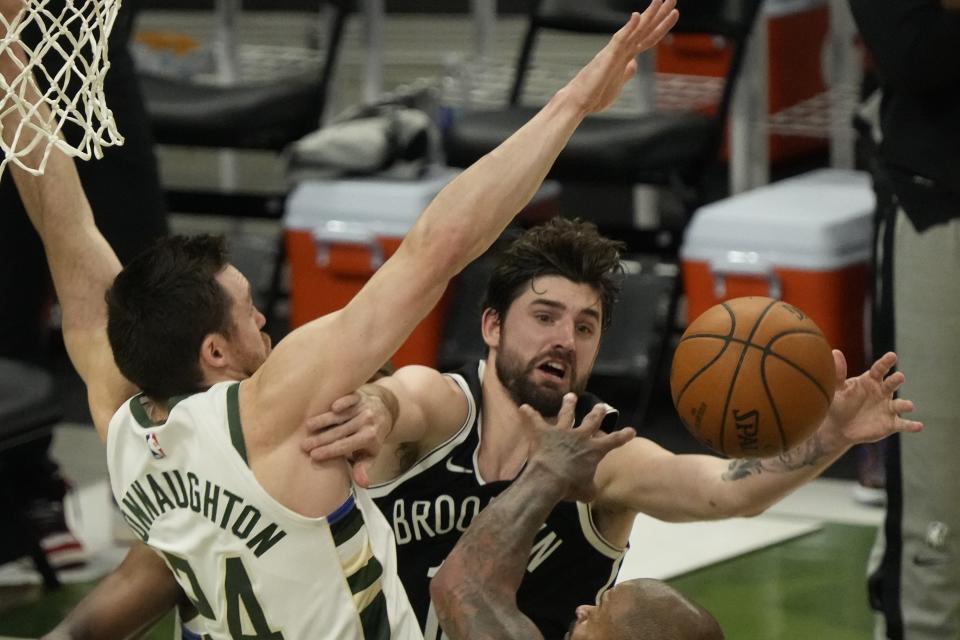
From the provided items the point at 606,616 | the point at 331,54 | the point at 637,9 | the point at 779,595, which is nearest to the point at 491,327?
the point at 606,616

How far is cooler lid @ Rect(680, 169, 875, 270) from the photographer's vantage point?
5824 millimetres

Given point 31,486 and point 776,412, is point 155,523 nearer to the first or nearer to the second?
point 776,412

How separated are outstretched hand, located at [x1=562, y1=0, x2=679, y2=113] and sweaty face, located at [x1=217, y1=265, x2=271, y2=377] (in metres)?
0.64

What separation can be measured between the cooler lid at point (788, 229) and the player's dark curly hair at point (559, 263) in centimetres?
243

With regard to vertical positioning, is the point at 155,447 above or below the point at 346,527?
above

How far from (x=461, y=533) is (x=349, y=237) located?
10.1 feet

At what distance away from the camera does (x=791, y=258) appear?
585 centimetres

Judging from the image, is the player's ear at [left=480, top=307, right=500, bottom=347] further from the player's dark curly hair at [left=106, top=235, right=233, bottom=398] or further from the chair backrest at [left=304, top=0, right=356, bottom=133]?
the chair backrest at [left=304, top=0, right=356, bottom=133]

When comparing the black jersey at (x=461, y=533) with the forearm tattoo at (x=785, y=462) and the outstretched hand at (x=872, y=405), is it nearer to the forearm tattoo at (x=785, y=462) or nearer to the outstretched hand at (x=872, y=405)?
the forearm tattoo at (x=785, y=462)

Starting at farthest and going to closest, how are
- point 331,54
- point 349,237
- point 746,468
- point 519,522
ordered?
point 331,54 < point 349,237 < point 746,468 < point 519,522

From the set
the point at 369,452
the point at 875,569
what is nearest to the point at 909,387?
the point at 875,569

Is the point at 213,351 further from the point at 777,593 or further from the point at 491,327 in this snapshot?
the point at 777,593

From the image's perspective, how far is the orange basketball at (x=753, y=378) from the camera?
3.08 metres

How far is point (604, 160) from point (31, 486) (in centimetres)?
214
